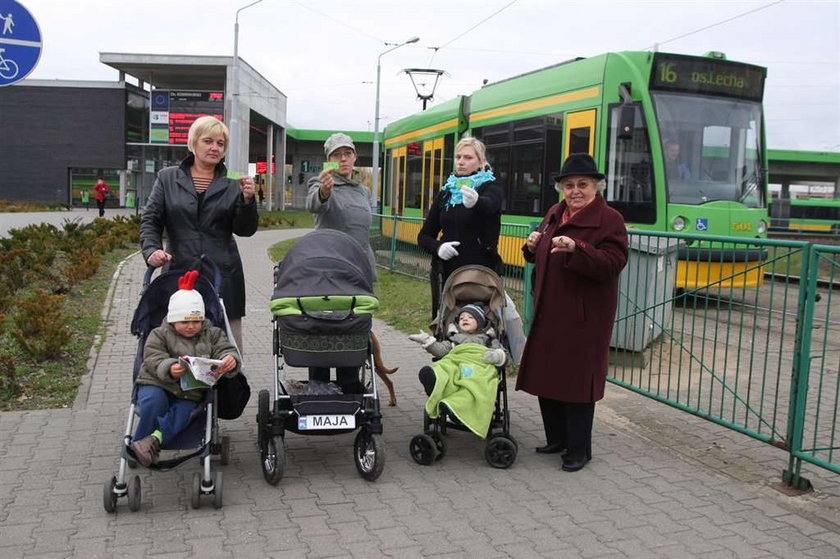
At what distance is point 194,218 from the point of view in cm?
488

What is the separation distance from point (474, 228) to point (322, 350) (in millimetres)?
1530

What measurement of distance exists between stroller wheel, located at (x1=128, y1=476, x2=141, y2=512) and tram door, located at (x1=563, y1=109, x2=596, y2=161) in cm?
864

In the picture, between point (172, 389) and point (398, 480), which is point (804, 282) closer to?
point (398, 480)

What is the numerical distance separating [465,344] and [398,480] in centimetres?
95

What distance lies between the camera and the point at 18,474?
4.65m

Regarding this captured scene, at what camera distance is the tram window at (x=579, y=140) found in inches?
451

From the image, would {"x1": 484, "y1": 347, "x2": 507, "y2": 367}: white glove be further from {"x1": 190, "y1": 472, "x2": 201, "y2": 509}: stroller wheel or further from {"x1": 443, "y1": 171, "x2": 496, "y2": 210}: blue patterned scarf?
{"x1": 190, "y1": 472, "x2": 201, "y2": 509}: stroller wheel

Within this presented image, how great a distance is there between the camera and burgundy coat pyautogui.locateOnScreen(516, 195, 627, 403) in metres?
4.68

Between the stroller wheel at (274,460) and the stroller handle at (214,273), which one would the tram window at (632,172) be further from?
the stroller wheel at (274,460)

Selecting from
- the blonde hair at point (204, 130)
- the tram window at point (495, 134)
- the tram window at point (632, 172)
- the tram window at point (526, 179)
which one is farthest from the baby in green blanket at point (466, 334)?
the tram window at point (495, 134)

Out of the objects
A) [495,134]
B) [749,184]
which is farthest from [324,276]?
[495,134]

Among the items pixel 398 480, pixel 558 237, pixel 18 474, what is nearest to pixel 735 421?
pixel 558 237

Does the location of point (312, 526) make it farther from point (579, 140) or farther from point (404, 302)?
point (579, 140)

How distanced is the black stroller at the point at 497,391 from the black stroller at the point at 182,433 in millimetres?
1276
